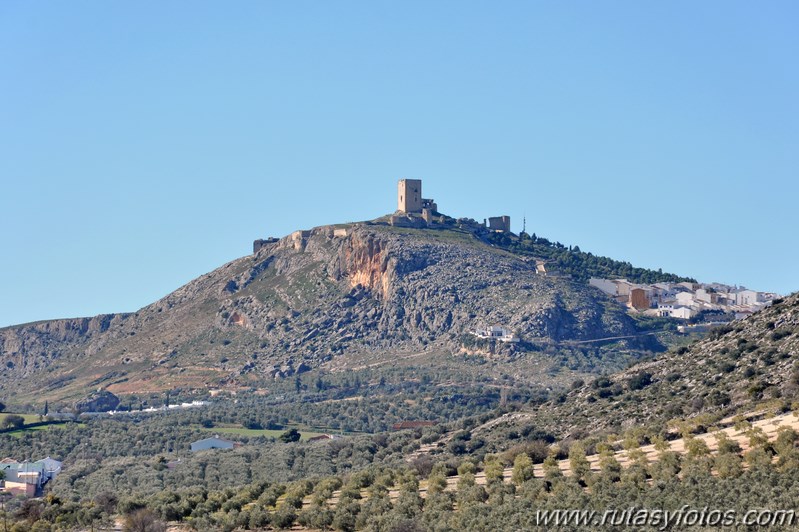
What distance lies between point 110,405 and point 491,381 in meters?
26.3

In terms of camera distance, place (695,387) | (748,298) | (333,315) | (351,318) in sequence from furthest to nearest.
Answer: (748,298), (333,315), (351,318), (695,387)

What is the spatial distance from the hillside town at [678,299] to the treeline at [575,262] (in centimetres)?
298

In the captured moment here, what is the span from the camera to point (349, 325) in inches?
4338

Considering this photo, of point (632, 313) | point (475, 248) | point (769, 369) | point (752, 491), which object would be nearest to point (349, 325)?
point (475, 248)

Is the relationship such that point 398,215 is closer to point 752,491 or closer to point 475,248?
point 475,248

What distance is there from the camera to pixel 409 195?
127 metres

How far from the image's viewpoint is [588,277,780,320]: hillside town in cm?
11431

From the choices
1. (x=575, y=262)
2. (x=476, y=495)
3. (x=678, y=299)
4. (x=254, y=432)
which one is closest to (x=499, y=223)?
(x=575, y=262)

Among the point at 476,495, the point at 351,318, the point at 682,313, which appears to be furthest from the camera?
the point at 682,313

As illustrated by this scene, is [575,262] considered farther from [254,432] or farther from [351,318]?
[254,432]

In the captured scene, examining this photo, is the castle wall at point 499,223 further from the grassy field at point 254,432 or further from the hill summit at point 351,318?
the grassy field at point 254,432

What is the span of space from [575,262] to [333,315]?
2844 cm

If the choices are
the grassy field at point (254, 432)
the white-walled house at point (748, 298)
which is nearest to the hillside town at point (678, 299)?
the white-walled house at point (748, 298)

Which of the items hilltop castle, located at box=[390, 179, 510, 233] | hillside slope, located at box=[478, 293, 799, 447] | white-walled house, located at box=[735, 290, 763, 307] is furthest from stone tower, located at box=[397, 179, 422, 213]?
hillside slope, located at box=[478, 293, 799, 447]
